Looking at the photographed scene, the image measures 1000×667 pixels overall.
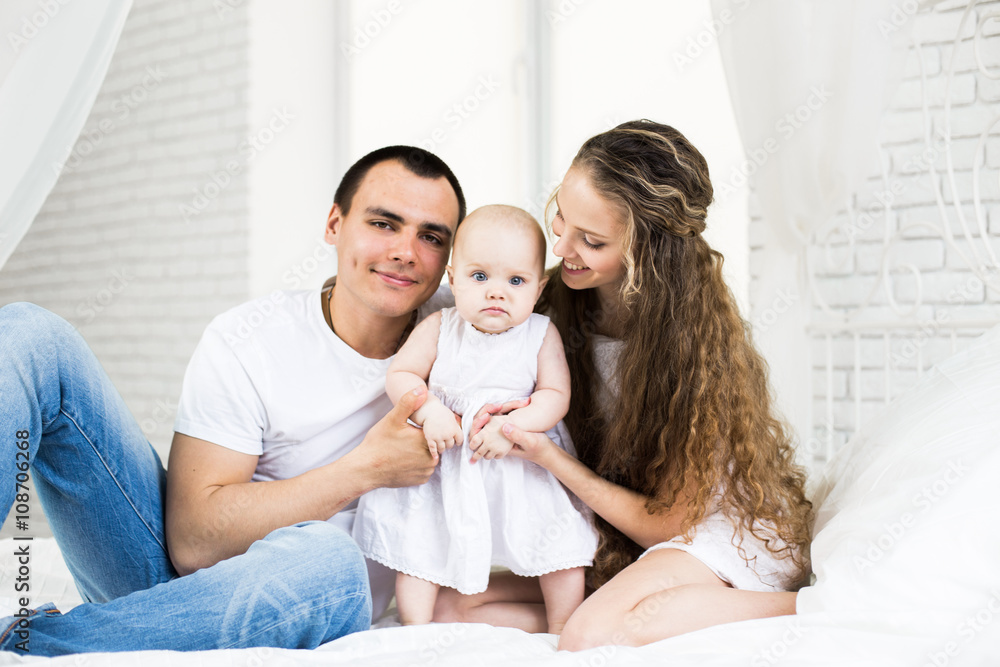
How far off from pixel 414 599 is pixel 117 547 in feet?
1.79

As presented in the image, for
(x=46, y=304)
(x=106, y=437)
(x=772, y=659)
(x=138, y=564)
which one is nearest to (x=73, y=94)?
(x=106, y=437)

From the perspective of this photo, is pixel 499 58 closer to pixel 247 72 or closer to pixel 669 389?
pixel 247 72

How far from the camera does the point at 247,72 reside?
11.8 ft

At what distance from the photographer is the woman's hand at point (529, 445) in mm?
1435

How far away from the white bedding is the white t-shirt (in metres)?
0.47

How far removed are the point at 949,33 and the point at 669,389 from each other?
1.74m

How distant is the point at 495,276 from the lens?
4.98ft

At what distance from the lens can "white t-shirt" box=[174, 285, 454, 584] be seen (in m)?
1.56

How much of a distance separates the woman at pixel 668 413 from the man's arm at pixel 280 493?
0.62 ft

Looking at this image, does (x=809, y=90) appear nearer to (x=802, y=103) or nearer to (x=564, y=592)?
(x=802, y=103)

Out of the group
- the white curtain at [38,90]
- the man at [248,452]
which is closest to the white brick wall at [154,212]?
the man at [248,452]

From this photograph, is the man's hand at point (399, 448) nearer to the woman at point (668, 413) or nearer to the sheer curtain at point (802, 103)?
the woman at point (668, 413)

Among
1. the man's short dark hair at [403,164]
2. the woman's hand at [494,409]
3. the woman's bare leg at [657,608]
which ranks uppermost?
the man's short dark hair at [403,164]

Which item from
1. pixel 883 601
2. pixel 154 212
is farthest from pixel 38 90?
pixel 154 212
